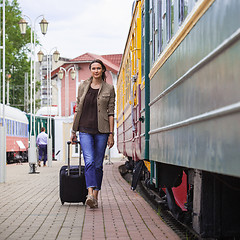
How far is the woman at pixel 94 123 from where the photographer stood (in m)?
8.94

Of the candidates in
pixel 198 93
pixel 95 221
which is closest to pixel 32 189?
pixel 95 221

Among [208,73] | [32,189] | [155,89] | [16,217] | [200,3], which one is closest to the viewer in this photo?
[208,73]

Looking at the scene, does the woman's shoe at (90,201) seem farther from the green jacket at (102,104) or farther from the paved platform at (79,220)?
the green jacket at (102,104)

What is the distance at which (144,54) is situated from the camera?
8.99 meters

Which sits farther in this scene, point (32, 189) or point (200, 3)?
point (32, 189)

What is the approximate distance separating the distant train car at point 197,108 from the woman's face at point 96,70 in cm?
79

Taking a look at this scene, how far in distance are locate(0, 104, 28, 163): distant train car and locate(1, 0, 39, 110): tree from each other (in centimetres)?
1182

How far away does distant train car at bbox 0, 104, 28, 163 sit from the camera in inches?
1486

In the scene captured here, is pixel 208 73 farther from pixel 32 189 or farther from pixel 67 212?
pixel 32 189

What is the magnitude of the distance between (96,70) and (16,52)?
4886 cm

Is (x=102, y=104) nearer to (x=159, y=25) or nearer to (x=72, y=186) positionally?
(x=72, y=186)

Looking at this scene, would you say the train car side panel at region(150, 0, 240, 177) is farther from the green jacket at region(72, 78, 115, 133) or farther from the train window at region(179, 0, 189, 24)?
the green jacket at region(72, 78, 115, 133)

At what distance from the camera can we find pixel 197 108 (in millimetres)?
4156

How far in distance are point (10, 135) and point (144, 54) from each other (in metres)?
30.3
